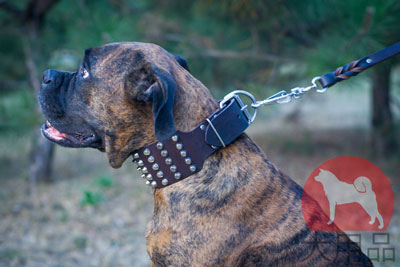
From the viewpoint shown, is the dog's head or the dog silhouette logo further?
the dog silhouette logo

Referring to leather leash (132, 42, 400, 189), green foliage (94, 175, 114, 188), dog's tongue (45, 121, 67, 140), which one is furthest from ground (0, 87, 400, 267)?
leather leash (132, 42, 400, 189)

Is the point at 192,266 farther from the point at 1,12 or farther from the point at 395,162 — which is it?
the point at 1,12

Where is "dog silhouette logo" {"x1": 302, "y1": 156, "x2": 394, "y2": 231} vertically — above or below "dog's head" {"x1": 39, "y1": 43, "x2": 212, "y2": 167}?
below

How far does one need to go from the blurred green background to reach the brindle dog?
6.16ft

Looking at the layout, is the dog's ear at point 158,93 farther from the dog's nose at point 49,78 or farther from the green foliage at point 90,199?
the green foliage at point 90,199

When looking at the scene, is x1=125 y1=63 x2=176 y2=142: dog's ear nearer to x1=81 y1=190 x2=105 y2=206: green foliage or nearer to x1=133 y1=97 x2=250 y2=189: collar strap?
x1=133 y1=97 x2=250 y2=189: collar strap

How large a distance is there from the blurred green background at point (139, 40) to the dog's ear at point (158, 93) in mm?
2151

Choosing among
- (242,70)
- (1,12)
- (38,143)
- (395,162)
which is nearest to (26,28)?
(1,12)

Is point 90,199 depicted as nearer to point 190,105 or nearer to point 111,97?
point 111,97

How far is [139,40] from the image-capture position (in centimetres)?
549

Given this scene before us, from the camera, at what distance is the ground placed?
3.63 m

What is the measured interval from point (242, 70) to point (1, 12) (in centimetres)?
388

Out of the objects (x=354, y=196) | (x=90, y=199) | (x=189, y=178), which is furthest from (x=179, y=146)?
(x=354, y=196)

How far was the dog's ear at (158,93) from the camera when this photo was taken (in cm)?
174
